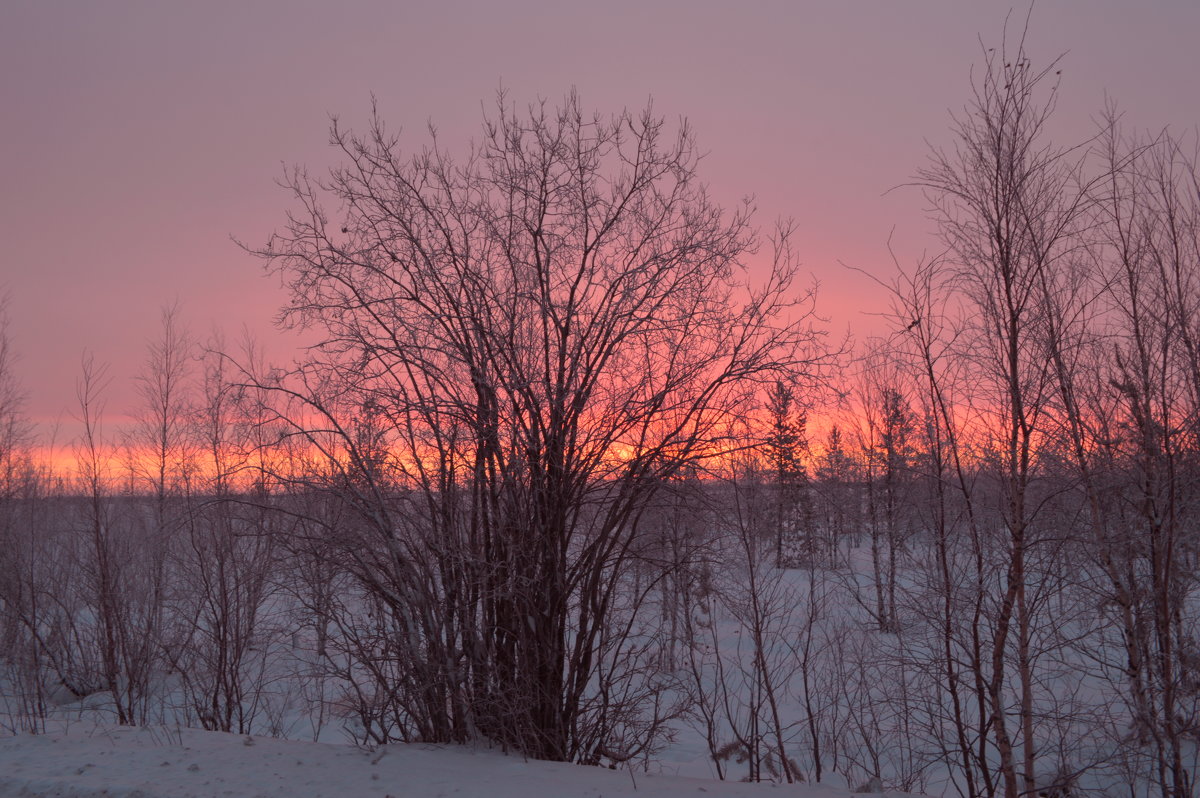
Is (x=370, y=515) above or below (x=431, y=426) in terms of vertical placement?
below

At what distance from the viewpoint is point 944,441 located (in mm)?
10562

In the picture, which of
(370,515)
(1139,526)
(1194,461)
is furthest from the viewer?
(1139,526)

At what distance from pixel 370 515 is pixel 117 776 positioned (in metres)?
3.51

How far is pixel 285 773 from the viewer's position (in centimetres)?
810

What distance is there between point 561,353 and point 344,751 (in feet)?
17.2

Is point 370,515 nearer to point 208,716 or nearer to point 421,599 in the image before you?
point 421,599

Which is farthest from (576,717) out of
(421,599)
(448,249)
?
(448,249)

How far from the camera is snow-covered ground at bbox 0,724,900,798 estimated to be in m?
7.55

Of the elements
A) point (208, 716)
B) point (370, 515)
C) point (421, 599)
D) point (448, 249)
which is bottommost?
point (208, 716)

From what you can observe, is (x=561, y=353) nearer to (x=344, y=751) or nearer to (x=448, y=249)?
(x=448, y=249)

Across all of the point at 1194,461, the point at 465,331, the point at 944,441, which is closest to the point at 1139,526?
the point at 1194,461

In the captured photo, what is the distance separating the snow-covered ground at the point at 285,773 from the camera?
755 cm

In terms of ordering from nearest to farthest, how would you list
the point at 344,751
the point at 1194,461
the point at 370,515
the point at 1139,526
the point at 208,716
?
the point at 344,751
the point at 370,515
the point at 1194,461
the point at 1139,526
the point at 208,716

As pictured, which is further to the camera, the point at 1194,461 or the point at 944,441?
the point at 1194,461
